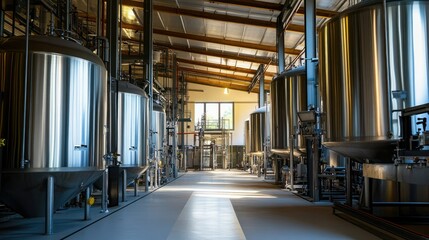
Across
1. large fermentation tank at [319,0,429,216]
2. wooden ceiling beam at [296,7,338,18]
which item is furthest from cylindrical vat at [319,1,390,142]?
wooden ceiling beam at [296,7,338,18]

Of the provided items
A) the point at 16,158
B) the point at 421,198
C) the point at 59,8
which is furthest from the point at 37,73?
the point at 421,198

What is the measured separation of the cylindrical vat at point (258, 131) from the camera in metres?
21.4

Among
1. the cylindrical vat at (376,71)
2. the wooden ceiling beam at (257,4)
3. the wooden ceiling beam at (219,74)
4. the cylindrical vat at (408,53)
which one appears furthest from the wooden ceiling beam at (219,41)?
the cylindrical vat at (408,53)

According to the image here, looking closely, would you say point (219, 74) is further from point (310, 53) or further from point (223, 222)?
point (223, 222)

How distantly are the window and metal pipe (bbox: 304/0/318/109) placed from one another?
78.7ft

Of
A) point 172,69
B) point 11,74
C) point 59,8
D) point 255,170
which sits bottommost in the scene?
point 255,170

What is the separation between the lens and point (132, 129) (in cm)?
995

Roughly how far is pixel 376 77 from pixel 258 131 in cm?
1612

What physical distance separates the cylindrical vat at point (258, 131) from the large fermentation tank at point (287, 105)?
321 inches

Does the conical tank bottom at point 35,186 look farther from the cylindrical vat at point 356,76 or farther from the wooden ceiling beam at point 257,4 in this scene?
the wooden ceiling beam at point 257,4

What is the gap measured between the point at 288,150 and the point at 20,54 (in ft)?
27.6

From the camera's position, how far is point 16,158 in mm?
5172

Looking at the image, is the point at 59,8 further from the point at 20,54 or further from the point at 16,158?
the point at 16,158

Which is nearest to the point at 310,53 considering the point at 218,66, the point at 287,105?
the point at 287,105
